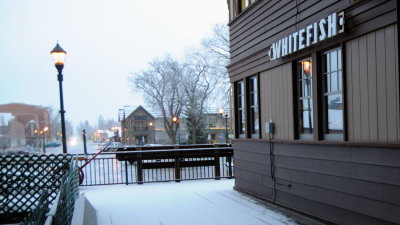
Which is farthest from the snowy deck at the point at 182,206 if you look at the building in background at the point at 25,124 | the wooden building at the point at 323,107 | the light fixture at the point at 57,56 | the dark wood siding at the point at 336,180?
the building in background at the point at 25,124

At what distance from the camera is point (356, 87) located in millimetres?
4785

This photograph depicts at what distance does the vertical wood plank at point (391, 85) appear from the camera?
4.13 meters

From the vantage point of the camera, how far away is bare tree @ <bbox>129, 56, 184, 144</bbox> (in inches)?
1618

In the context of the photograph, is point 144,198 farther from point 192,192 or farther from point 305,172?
point 305,172

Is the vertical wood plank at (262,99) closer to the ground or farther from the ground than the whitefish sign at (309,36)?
closer to the ground

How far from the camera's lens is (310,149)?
5.82 m

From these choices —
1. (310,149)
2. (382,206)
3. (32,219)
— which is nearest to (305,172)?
(310,149)

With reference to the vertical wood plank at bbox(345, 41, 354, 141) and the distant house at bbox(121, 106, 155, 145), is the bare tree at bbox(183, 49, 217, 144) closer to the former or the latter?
the distant house at bbox(121, 106, 155, 145)

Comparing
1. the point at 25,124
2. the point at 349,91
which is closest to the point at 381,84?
the point at 349,91

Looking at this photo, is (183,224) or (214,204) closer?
(183,224)

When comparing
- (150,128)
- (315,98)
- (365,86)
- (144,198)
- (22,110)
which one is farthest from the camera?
(22,110)

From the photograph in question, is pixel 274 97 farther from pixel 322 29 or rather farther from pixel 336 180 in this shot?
pixel 336 180

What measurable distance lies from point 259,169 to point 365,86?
3.53 metres

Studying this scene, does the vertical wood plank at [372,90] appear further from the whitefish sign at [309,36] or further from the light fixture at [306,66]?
the light fixture at [306,66]
